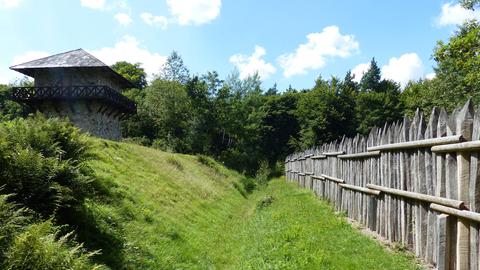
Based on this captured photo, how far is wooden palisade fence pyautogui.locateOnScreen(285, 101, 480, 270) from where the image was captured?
4.96m

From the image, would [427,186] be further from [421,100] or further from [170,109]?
[170,109]

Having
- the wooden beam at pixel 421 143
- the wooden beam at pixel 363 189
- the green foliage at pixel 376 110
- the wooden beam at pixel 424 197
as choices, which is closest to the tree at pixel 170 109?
the green foliage at pixel 376 110

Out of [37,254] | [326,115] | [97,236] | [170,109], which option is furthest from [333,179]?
[170,109]

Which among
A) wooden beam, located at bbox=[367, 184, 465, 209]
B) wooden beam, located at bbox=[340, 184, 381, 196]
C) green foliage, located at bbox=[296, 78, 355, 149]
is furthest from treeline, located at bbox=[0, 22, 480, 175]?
wooden beam, located at bbox=[367, 184, 465, 209]

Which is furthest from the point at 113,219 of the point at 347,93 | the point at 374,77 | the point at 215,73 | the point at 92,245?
the point at 374,77

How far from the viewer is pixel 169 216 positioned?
11711 mm

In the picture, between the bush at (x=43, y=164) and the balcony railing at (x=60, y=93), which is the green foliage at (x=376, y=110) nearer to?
the balcony railing at (x=60, y=93)

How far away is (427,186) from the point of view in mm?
6227

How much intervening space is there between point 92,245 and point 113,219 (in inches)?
67.2

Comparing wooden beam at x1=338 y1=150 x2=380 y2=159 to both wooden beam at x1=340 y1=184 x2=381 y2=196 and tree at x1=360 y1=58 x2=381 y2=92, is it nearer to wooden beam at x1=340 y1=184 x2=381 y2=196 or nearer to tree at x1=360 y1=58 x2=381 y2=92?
wooden beam at x1=340 y1=184 x2=381 y2=196

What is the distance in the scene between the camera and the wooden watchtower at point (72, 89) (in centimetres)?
2948

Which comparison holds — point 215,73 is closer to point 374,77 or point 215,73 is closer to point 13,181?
point 374,77

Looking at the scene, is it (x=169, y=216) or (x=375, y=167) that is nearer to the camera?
(x=375, y=167)

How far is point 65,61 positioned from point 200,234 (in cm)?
2393
